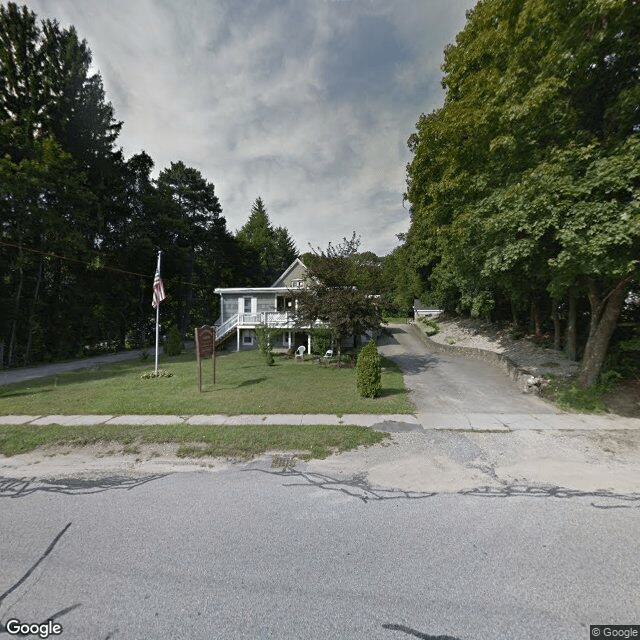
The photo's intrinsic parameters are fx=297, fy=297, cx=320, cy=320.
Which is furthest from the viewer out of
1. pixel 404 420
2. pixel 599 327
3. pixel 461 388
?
pixel 461 388

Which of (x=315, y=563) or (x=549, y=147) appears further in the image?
(x=549, y=147)

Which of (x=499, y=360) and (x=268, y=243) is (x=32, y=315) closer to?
(x=499, y=360)

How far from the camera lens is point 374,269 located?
12.6 meters

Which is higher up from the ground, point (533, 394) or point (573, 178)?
point (573, 178)

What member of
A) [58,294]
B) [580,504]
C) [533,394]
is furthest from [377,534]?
[58,294]

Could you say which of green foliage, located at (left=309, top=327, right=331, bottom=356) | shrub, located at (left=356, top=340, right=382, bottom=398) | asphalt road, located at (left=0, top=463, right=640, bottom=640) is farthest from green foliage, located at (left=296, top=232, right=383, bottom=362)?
asphalt road, located at (left=0, top=463, right=640, bottom=640)

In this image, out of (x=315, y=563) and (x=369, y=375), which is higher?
(x=369, y=375)

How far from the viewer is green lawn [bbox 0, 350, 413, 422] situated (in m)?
7.36

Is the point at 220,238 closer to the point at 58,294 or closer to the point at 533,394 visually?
the point at 58,294

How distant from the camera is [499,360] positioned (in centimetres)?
1270

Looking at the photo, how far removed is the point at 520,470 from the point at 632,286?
8.10 metres

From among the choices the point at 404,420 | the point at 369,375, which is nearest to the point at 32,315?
the point at 369,375

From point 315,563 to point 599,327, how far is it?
9625 mm

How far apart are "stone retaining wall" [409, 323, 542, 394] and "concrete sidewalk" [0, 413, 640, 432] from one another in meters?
1.88
